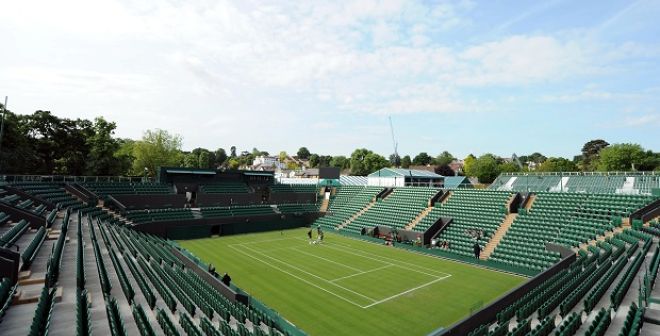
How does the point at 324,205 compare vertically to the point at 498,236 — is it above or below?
above

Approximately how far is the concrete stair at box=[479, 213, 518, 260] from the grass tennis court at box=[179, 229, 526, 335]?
9.54ft

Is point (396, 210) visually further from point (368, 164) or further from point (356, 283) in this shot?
point (368, 164)

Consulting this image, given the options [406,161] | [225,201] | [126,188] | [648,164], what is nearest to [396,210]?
[225,201]

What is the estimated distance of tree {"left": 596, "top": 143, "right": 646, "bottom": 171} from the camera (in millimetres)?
72125

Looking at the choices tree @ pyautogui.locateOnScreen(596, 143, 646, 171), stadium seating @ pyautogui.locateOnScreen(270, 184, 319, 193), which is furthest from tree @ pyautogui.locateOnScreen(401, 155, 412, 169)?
stadium seating @ pyautogui.locateOnScreen(270, 184, 319, 193)

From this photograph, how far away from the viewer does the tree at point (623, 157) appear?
72.1m

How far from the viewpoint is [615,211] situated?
1186 inches

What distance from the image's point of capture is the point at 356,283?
2411 centimetres

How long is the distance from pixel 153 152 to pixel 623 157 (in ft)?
314

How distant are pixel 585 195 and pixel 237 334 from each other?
113 feet

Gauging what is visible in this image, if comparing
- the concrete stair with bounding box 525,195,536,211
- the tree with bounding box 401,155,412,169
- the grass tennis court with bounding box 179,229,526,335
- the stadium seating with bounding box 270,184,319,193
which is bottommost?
the grass tennis court with bounding box 179,229,526,335

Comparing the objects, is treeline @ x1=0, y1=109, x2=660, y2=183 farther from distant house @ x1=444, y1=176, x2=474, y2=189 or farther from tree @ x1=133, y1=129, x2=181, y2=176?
distant house @ x1=444, y1=176, x2=474, y2=189

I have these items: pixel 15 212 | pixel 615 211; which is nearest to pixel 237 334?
pixel 15 212

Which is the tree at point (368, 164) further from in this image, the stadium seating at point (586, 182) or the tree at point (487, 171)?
the stadium seating at point (586, 182)
